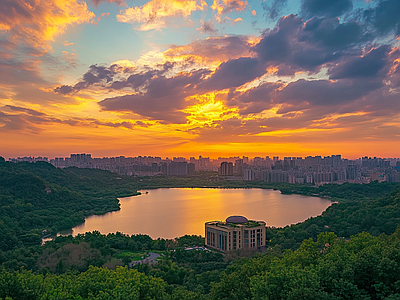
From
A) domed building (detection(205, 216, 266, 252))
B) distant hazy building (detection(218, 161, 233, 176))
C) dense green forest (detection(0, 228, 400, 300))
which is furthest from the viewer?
distant hazy building (detection(218, 161, 233, 176))

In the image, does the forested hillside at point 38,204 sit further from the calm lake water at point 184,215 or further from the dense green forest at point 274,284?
the dense green forest at point 274,284

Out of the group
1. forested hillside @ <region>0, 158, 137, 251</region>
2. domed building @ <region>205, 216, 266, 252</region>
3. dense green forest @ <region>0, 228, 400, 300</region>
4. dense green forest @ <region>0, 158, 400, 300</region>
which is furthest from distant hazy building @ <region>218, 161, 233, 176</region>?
dense green forest @ <region>0, 228, 400, 300</region>

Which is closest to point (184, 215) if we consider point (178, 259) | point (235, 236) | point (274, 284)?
point (235, 236)

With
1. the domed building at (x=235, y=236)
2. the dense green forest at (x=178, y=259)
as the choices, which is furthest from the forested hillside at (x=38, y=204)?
the domed building at (x=235, y=236)

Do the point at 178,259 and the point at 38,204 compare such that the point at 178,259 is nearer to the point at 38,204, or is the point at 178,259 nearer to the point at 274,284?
the point at 274,284

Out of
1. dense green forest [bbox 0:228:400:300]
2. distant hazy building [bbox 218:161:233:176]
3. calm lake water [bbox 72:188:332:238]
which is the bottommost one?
calm lake water [bbox 72:188:332:238]

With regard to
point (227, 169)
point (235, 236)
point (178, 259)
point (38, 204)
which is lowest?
point (178, 259)

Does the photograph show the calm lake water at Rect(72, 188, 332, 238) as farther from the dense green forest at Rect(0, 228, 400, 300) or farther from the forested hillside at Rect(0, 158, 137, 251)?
the dense green forest at Rect(0, 228, 400, 300)
